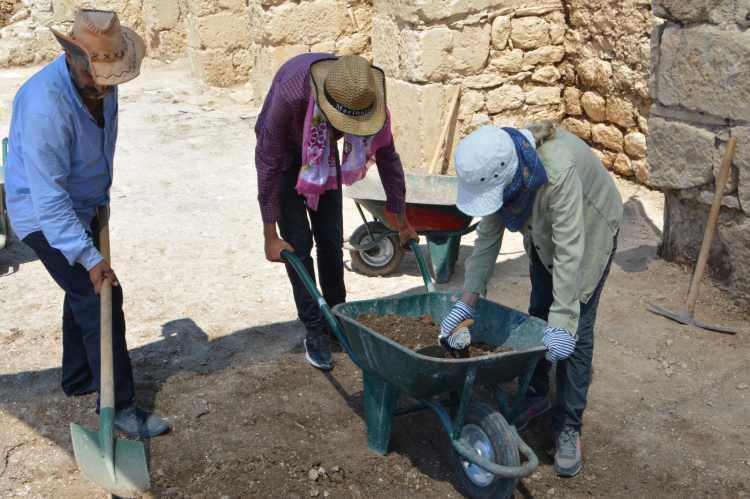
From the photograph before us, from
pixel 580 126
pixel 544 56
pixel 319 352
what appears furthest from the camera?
pixel 580 126

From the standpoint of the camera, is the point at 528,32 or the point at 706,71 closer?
the point at 706,71

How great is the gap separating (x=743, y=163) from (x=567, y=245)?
2241mm

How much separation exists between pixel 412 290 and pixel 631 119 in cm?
307

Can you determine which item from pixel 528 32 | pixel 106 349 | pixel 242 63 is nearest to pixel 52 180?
pixel 106 349

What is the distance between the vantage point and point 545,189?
122 inches

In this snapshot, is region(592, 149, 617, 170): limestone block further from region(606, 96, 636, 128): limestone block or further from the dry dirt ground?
the dry dirt ground

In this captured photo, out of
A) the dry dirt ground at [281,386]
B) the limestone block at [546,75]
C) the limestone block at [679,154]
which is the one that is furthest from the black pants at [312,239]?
the limestone block at [546,75]

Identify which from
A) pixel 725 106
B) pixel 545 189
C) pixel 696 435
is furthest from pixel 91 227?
pixel 725 106

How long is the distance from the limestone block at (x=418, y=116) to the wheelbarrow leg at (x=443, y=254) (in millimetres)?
1748

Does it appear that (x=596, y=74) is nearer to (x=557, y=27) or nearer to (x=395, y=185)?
(x=557, y=27)

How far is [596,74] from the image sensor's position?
768cm

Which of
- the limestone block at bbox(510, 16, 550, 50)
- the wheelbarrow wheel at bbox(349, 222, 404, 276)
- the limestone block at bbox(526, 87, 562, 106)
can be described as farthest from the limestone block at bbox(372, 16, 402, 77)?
the wheelbarrow wheel at bbox(349, 222, 404, 276)

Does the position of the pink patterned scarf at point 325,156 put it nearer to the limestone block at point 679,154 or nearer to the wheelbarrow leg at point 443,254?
the wheelbarrow leg at point 443,254

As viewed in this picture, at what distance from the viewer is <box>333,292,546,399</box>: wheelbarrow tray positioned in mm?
3092
